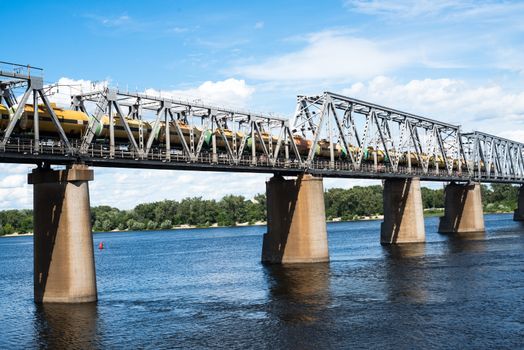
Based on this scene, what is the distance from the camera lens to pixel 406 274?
5859 centimetres

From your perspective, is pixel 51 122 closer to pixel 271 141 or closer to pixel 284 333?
pixel 284 333

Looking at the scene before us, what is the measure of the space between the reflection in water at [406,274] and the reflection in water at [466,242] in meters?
4.01

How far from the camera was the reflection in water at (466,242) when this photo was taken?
81.1 metres

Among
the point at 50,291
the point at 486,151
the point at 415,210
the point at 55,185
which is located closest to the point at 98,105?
the point at 55,185

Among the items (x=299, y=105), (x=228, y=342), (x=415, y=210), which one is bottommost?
(x=228, y=342)

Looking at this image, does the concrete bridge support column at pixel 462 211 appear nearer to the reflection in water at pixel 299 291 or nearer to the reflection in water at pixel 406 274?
the reflection in water at pixel 406 274

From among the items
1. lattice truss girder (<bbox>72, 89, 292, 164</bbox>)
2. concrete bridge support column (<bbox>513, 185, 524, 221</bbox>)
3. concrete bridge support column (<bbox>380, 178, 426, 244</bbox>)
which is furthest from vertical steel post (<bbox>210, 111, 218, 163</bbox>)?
concrete bridge support column (<bbox>513, 185, 524, 221</bbox>)

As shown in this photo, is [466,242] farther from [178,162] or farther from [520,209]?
[520,209]

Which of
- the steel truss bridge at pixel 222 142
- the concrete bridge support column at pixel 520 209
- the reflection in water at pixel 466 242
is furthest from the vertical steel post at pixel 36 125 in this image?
the concrete bridge support column at pixel 520 209

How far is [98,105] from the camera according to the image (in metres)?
50.5

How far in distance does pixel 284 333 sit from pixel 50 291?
16889mm

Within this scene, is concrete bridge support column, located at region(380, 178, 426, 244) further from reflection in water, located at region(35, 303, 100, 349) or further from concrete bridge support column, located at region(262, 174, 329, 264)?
reflection in water, located at region(35, 303, 100, 349)

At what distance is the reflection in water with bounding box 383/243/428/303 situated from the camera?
154ft

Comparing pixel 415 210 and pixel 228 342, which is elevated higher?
pixel 415 210
